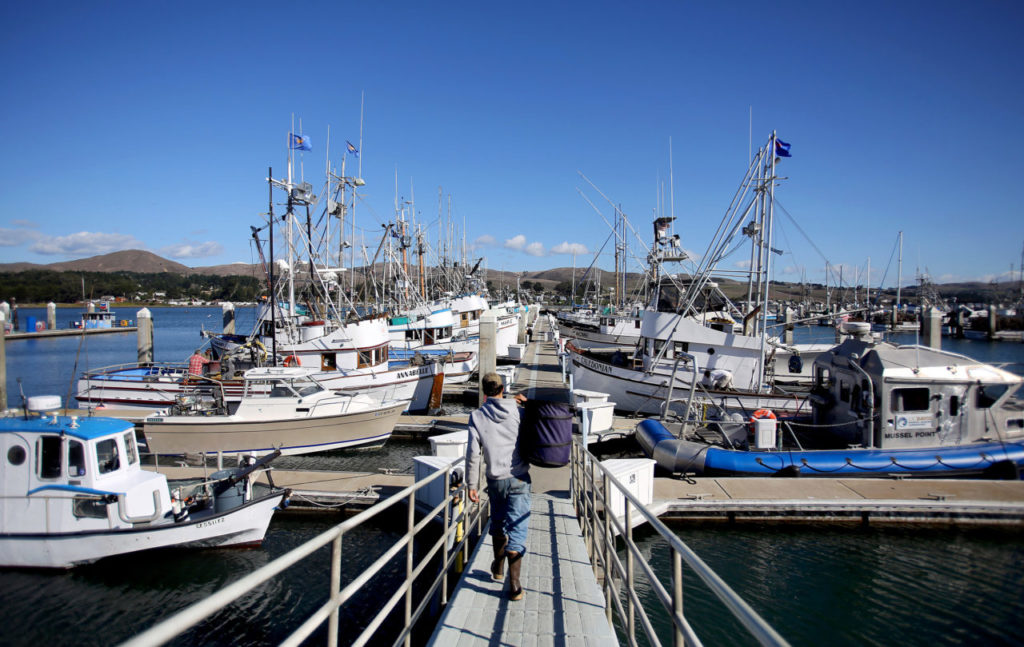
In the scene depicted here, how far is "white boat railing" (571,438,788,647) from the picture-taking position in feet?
6.38

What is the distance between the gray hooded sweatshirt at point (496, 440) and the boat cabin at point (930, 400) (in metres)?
10.8

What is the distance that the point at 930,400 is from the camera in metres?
12.2

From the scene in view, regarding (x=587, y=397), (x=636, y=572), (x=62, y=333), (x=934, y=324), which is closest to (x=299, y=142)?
(x=587, y=397)

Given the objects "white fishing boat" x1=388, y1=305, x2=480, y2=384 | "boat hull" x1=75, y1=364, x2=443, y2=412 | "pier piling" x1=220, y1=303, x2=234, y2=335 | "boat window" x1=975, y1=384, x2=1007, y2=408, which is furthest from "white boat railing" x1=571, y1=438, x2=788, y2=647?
"pier piling" x1=220, y1=303, x2=234, y2=335

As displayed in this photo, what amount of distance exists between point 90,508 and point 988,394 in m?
18.0

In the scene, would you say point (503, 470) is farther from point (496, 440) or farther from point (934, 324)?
point (934, 324)

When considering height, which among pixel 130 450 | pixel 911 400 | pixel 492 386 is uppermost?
pixel 492 386

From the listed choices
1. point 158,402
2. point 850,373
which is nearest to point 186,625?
point 850,373

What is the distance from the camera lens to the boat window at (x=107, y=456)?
9062 millimetres

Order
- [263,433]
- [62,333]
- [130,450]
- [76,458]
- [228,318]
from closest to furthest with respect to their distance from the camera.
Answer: [76,458] < [130,450] < [263,433] < [228,318] < [62,333]

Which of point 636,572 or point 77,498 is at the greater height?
point 77,498

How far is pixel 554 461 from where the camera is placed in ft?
16.0

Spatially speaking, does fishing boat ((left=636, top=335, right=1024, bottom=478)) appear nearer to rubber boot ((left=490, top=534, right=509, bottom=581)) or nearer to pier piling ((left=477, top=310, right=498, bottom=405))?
rubber boot ((left=490, top=534, right=509, bottom=581))

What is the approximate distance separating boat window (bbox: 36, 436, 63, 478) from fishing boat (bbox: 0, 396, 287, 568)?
12 mm
